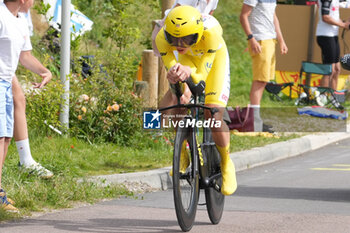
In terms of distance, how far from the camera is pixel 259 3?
1173 cm

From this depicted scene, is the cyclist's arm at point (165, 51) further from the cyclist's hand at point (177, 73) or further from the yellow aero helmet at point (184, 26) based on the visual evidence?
the cyclist's hand at point (177, 73)

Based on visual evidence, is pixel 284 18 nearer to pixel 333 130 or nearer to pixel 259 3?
pixel 333 130

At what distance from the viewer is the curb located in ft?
27.0

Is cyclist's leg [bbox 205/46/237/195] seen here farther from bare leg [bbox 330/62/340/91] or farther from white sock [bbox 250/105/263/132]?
bare leg [bbox 330/62/340/91]

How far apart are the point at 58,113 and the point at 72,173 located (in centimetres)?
175

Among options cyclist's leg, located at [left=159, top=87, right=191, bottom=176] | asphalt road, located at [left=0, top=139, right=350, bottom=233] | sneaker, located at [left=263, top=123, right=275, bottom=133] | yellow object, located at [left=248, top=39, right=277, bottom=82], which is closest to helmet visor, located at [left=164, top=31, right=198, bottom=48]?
cyclist's leg, located at [left=159, top=87, right=191, bottom=176]

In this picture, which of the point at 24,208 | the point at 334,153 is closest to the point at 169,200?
the point at 24,208

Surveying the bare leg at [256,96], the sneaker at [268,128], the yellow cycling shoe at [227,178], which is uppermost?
the yellow cycling shoe at [227,178]

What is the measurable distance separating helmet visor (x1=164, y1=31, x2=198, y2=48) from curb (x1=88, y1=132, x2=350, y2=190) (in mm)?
1861

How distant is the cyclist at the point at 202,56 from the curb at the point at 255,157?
5.17ft

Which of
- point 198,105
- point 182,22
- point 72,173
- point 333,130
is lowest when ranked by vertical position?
point 333,130

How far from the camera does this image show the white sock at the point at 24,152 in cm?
756

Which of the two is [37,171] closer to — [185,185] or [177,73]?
[185,185]

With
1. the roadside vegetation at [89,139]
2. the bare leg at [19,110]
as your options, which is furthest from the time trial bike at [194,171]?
the bare leg at [19,110]
